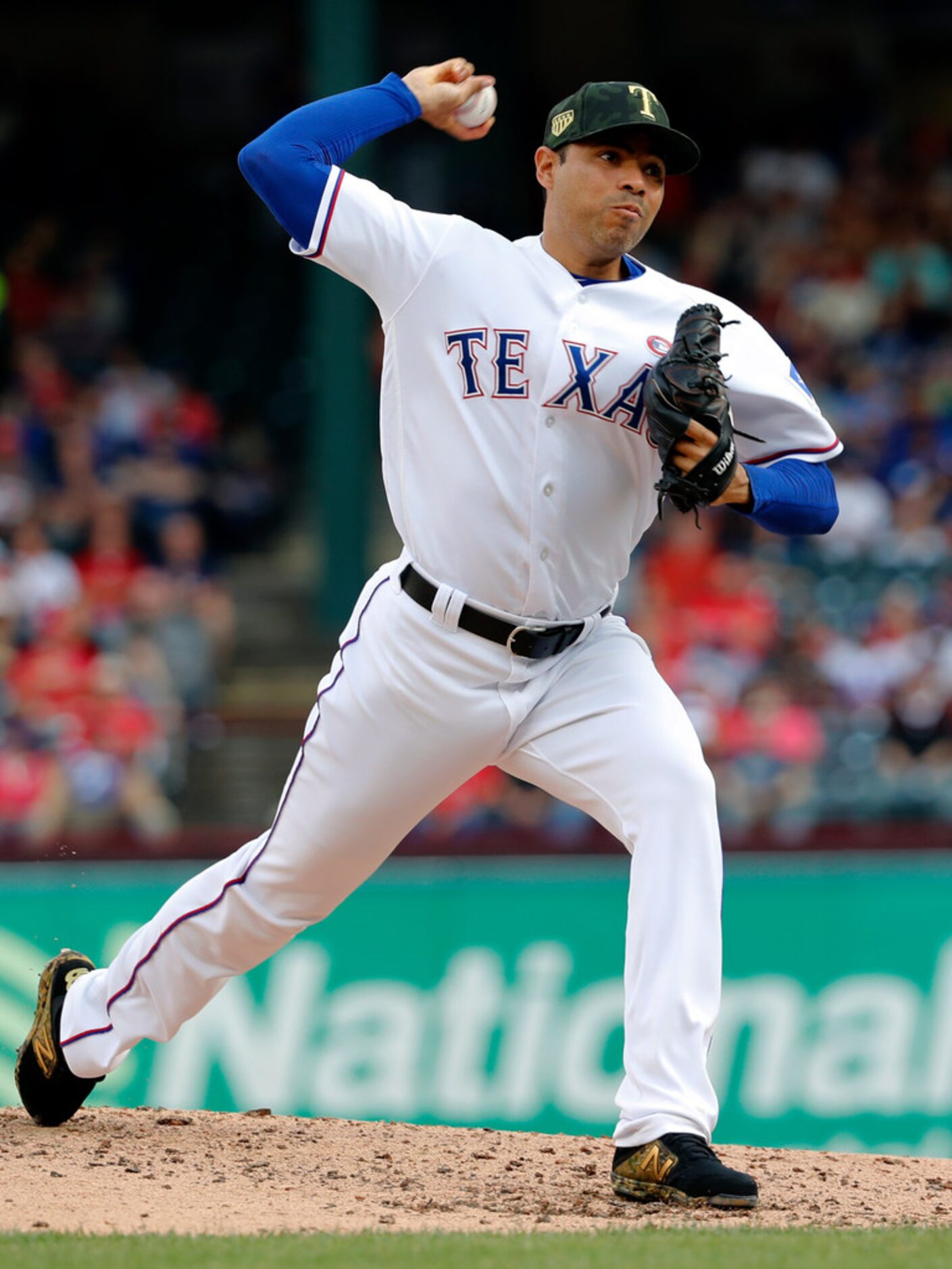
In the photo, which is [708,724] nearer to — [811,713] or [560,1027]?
[811,713]

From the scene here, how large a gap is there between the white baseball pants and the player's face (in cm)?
81

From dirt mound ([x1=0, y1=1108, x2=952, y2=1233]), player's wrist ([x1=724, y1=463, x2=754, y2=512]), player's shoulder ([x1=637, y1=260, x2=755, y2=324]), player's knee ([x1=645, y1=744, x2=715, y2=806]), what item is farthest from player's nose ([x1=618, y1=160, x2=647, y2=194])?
dirt mound ([x1=0, y1=1108, x2=952, y2=1233])

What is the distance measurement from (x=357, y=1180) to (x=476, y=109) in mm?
2371

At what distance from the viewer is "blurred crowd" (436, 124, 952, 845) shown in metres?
8.66

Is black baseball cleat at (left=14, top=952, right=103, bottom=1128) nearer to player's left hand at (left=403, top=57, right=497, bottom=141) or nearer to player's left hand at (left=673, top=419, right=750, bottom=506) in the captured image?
player's left hand at (left=673, top=419, right=750, bottom=506)

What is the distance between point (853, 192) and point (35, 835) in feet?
27.6

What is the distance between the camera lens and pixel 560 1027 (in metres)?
7.91

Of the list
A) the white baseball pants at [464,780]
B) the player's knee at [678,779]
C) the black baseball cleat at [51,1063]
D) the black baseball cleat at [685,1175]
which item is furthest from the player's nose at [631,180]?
the black baseball cleat at [51,1063]

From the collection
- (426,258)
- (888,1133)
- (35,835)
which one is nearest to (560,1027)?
(888,1133)

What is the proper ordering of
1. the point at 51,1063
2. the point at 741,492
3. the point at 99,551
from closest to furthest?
1. the point at 741,492
2. the point at 51,1063
3. the point at 99,551

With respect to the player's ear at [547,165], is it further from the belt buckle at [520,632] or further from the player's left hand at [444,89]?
the belt buckle at [520,632]

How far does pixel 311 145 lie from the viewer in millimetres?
4180

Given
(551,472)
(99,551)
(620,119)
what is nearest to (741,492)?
(551,472)

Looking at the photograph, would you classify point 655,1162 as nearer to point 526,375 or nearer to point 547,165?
point 526,375
